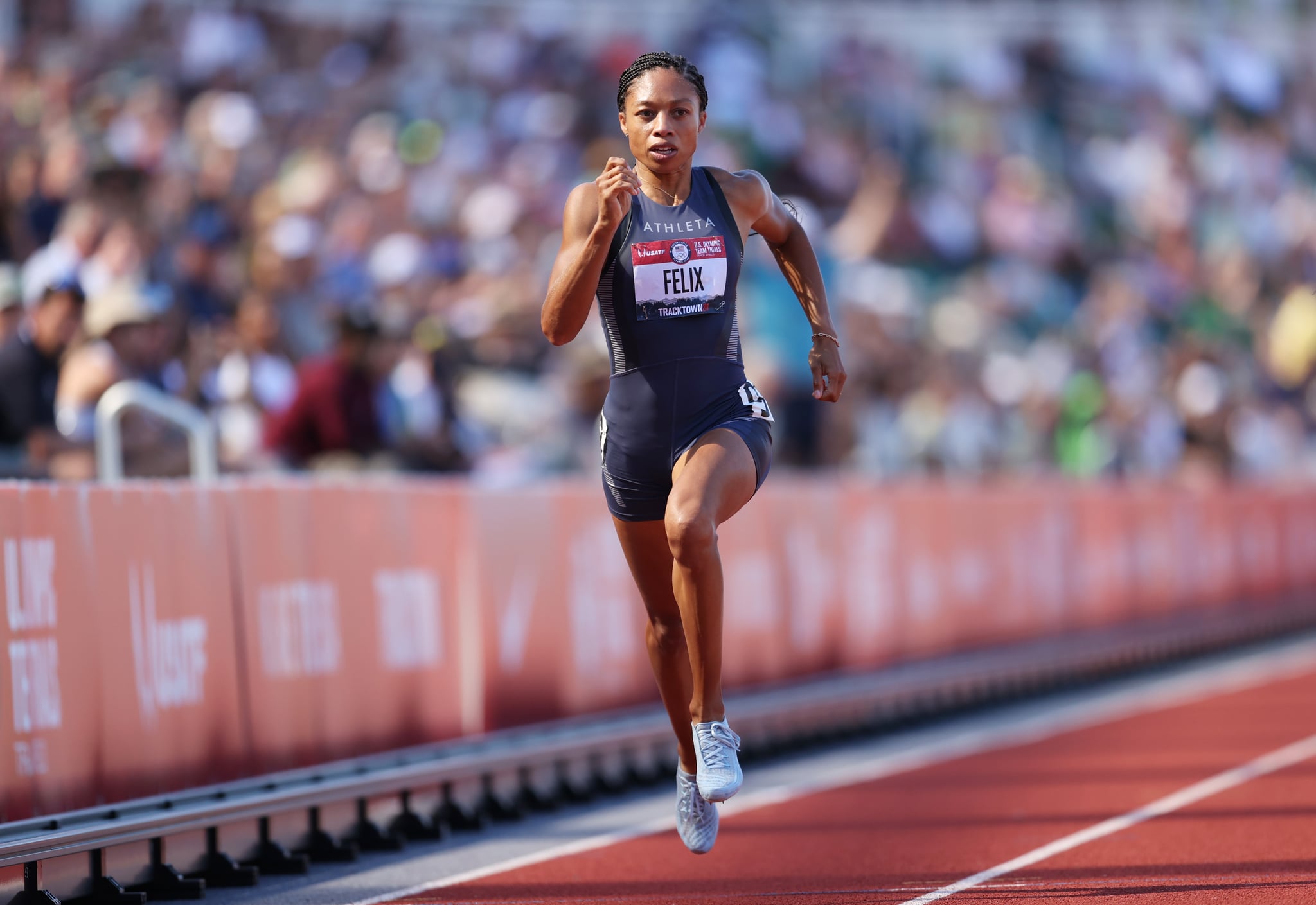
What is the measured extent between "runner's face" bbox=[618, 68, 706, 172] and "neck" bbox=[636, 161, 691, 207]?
0.17 ft

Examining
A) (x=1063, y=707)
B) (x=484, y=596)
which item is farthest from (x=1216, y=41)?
(x=484, y=596)

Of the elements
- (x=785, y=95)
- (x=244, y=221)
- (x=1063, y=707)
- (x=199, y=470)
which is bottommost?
(x=1063, y=707)

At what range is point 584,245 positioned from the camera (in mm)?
6586

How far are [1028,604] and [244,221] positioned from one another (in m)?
7.39

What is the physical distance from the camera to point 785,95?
87.9 ft

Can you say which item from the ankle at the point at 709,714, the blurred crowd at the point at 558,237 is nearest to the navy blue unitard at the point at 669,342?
the ankle at the point at 709,714

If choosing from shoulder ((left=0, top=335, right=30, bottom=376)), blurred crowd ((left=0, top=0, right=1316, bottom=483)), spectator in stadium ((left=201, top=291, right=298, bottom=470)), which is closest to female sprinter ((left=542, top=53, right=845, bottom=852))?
blurred crowd ((left=0, top=0, right=1316, bottom=483))

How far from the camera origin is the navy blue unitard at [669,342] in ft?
22.3

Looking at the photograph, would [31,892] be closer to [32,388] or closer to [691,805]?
[691,805]

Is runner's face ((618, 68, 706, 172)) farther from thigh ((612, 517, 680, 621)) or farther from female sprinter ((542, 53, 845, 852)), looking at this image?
thigh ((612, 517, 680, 621))

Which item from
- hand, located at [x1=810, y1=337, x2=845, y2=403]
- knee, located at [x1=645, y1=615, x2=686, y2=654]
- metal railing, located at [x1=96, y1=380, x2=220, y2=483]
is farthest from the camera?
metal railing, located at [x1=96, y1=380, x2=220, y2=483]

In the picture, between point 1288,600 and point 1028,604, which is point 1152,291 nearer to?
point 1288,600

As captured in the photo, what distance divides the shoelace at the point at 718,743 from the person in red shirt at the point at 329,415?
5423 millimetres

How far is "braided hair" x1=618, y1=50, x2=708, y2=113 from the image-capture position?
6770 mm
